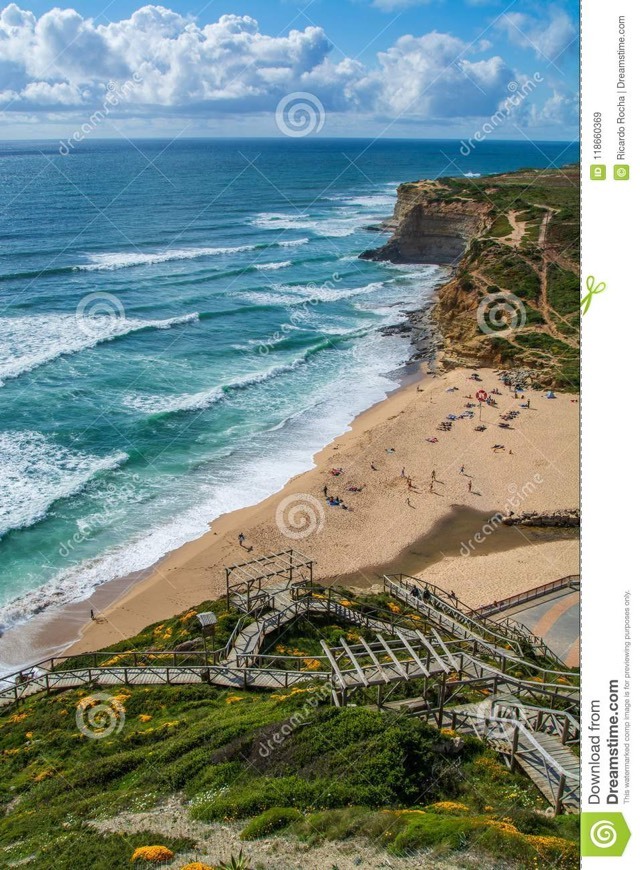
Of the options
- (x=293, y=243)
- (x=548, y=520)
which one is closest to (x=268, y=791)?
(x=548, y=520)

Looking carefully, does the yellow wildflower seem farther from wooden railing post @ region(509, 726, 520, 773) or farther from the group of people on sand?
the group of people on sand

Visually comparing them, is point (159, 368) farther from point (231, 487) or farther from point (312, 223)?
point (312, 223)

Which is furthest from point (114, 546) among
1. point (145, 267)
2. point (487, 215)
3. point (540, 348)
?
point (487, 215)

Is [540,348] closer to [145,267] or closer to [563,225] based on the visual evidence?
[563,225]

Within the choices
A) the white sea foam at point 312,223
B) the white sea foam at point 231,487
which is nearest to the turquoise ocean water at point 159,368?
the white sea foam at point 231,487

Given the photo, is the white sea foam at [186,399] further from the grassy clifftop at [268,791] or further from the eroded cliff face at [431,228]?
the eroded cliff face at [431,228]

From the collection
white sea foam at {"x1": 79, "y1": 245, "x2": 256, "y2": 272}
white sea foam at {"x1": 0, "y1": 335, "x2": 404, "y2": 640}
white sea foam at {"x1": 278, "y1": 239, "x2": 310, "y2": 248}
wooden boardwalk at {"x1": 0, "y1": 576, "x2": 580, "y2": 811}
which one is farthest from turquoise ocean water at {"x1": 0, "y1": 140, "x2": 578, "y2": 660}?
wooden boardwalk at {"x1": 0, "y1": 576, "x2": 580, "y2": 811}

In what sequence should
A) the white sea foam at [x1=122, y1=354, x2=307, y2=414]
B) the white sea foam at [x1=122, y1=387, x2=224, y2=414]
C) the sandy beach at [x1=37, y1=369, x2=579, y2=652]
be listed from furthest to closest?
the white sea foam at [x1=122, y1=354, x2=307, y2=414], the white sea foam at [x1=122, y1=387, x2=224, y2=414], the sandy beach at [x1=37, y1=369, x2=579, y2=652]
